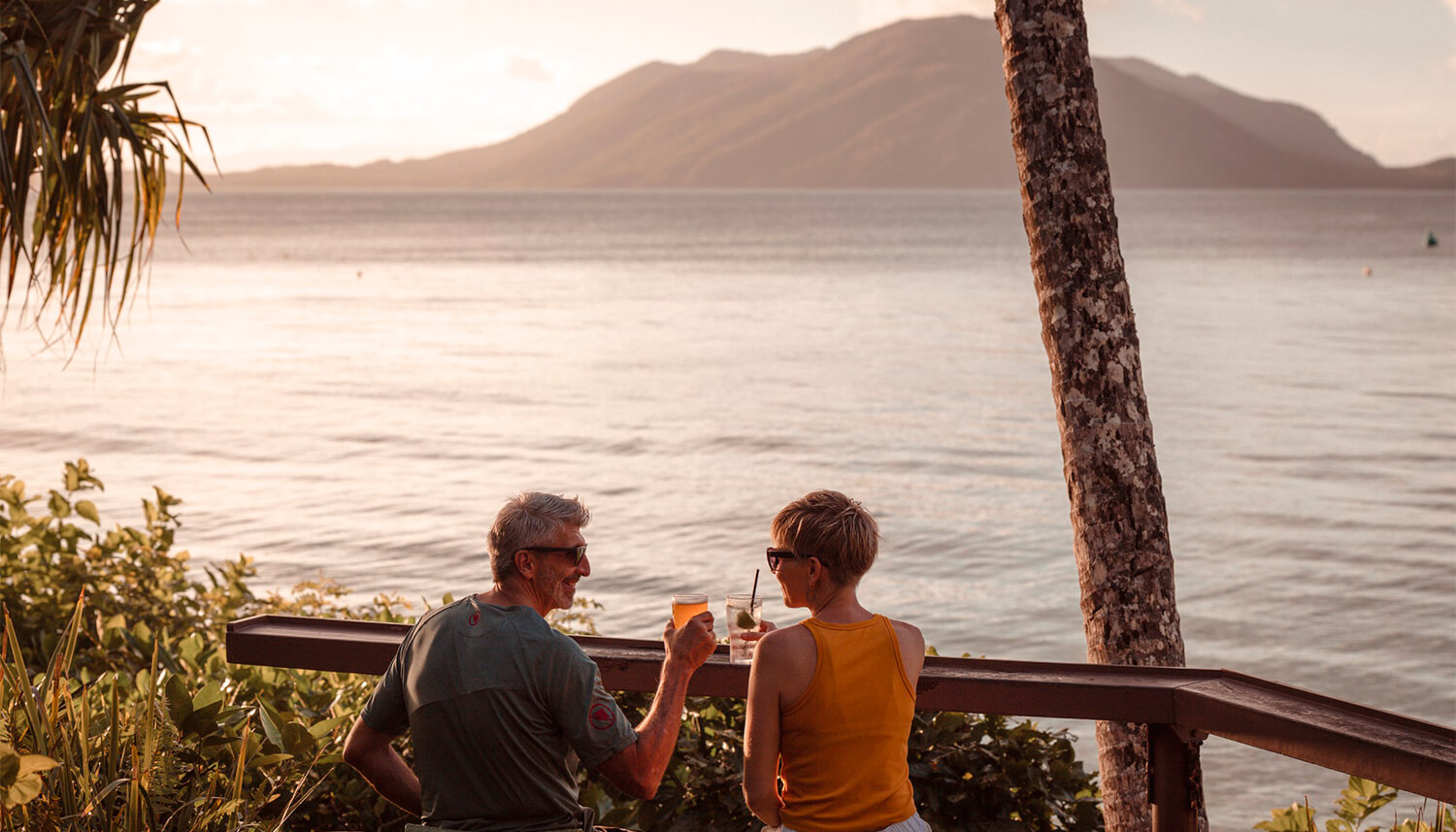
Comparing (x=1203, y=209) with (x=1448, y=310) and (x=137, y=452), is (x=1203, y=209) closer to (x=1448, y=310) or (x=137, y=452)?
(x=1448, y=310)

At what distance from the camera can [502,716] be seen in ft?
9.61

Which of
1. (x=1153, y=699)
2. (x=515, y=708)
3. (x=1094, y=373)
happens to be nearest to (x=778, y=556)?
(x=515, y=708)

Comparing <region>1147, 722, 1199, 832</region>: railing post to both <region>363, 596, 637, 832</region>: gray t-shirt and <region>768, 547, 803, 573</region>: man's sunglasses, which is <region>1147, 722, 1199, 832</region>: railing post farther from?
<region>363, 596, 637, 832</region>: gray t-shirt

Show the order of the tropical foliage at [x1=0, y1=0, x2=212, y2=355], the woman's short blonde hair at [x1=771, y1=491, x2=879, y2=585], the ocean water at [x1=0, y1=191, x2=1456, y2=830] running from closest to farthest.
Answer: the woman's short blonde hair at [x1=771, y1=491, x2=879, y2=585], the tropical foliage at [x1=0, y1=0, x2=212, y2=355], the ocean water at [x1=0, y1=191, x2=1456, y2=830]

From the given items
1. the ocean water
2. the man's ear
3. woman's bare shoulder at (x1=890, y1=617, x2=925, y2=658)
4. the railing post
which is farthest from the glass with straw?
the ocean water

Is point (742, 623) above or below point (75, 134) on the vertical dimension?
below

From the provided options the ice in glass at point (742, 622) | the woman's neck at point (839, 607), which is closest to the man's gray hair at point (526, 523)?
the ice in glass at point (742, 622)

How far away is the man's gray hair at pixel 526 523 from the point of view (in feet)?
10.1

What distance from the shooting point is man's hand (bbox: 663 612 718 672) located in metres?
3.13

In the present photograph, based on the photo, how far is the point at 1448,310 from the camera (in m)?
45.3

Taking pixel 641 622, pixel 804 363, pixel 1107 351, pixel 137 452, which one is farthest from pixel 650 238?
pixel 1107 351

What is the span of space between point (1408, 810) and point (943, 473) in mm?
9973

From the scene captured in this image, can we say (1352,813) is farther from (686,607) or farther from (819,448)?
(819,448)

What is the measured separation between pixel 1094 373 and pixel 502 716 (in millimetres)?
2292
